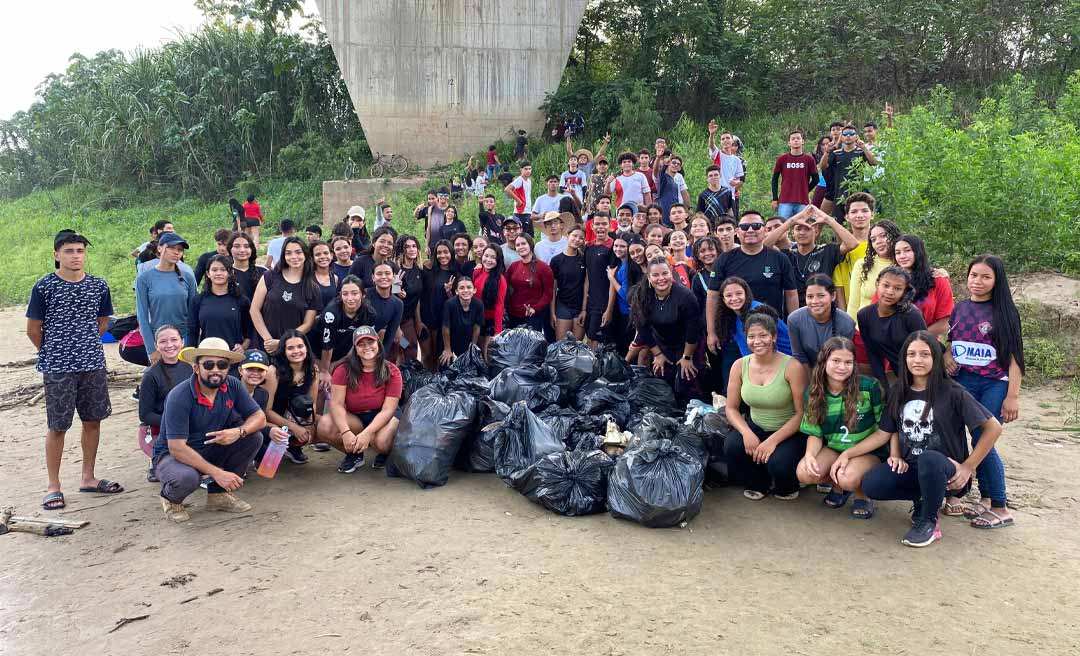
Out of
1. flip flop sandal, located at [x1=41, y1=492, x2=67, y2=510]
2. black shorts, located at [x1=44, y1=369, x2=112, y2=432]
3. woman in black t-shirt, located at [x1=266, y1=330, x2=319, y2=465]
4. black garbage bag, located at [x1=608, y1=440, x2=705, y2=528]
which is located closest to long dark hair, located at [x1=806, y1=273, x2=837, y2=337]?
black garbage bag, located at [x1=608, y1=440, x2=705, y2=528]

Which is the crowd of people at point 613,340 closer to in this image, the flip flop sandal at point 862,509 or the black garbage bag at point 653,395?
the flip flop sandal at point 862,509

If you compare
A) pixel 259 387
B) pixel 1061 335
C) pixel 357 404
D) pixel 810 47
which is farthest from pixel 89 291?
pixel 810 47

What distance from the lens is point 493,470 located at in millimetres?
5664

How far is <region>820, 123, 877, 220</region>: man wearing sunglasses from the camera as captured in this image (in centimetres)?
875

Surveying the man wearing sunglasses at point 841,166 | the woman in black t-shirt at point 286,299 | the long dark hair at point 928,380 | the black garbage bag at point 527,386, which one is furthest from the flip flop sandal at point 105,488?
the man wearing sunglasses at point 841,166

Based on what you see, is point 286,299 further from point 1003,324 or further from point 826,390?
point 1003,324

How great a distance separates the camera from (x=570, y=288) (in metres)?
7.50

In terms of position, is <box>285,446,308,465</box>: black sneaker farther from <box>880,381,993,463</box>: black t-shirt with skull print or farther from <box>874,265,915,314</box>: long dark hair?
<box>874,265,915,314</box>: long dark hair

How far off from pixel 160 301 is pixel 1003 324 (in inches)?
214

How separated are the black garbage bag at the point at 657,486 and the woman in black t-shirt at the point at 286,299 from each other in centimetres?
267

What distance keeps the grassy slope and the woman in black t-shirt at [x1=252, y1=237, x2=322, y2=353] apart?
249 inches

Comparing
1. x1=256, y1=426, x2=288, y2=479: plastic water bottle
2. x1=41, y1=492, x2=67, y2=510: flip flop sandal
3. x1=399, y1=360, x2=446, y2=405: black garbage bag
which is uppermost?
x1=399, y1=360, x2=446, y2=405: black garbage bag

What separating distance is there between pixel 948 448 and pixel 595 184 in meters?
6.53

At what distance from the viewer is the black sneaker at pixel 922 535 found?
4410mm
